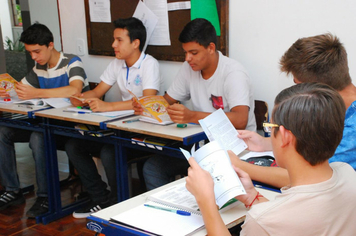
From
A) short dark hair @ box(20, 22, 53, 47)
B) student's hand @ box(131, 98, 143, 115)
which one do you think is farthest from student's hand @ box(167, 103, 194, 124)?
short dark hair @ box(20, 22, 53, 47)

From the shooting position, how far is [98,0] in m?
3.81

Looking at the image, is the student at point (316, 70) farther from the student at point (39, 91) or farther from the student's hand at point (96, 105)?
the student at point (39, 91)

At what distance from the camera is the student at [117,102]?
9.55 feet

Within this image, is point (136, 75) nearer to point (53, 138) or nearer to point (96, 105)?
point (96, 105)

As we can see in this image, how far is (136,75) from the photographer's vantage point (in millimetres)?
3266

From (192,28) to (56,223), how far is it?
1.77m

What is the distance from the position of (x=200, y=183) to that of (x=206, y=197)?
0.16 feet

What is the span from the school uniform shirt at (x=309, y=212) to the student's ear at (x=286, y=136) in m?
0.12

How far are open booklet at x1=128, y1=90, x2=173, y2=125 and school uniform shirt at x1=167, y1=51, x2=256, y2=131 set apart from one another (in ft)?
1.19

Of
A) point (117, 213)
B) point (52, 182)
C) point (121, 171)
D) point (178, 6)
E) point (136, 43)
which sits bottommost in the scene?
point (52, 182)

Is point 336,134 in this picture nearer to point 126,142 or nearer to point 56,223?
point 126,142

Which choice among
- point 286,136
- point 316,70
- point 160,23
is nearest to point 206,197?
point 286,136

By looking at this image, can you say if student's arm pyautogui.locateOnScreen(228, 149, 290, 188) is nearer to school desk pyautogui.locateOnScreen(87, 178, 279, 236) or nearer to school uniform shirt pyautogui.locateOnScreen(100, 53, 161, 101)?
school desk pyautogui.locateOnScreen(87, 178, 279, 236)

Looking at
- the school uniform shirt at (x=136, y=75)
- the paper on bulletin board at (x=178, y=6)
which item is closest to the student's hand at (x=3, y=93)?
the school uniform shirt at (x=136, y=75)
